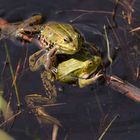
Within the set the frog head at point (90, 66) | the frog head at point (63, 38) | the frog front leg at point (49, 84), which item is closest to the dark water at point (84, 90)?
the frog front leg at point (49, 84)

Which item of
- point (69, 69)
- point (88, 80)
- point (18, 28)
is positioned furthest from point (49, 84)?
point (18, 28)

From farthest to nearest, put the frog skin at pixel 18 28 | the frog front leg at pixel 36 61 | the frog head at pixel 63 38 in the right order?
1. the frog skin at pixel 18 28
2. the frog front leg at pixel 36 61
3. the frog head at pixel 63 38

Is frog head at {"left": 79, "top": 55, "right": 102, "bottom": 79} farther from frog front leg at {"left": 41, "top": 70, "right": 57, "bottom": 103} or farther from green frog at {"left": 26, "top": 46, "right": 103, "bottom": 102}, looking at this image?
frog front leg at {"left": 41, "top": 70, "right": 57, "bottom": 103}

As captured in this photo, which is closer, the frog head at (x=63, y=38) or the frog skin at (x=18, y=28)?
the frog head at (x=63, y=38)

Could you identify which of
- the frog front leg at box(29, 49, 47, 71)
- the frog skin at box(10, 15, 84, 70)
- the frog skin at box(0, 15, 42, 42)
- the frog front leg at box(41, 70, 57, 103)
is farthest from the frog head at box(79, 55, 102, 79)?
the frog skin at box(0, 15, 42, 42)

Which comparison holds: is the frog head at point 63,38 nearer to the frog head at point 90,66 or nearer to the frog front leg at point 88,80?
the frog head at point 90,66

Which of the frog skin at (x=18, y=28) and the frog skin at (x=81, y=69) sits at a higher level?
the frog skin at (x=18, y=28)

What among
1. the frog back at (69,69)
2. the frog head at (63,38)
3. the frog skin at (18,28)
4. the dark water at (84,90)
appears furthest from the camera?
the frog skin at (18,28)

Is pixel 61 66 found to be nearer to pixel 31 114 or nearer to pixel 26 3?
pixel 31 114

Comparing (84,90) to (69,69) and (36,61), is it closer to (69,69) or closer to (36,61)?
(69,69)
